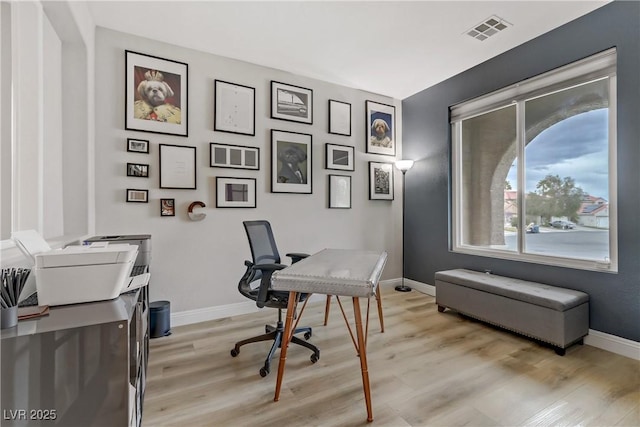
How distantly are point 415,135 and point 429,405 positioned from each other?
131 inches

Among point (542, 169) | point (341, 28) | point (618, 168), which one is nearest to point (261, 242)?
point (341, 28)

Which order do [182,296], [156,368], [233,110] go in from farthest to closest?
[233,110], [182,296], [156,368]

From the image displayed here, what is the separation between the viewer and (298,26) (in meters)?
2.62

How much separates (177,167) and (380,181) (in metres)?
2.52

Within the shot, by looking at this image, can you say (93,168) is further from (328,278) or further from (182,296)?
(328,278)

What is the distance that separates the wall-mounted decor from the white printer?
168 cm

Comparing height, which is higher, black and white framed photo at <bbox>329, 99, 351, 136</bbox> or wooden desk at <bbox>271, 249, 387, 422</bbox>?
black and white framed photo at <bbox>329, 99, 351, 136</bbox>

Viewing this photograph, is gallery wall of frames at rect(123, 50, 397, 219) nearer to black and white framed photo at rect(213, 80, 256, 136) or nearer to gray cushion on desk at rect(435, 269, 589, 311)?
black and white framed photo at rect(213, 80, 256, 136)

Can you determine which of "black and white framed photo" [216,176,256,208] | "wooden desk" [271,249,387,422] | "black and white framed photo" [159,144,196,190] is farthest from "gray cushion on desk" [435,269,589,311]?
"black and white framed photo" [159,144,196,190]

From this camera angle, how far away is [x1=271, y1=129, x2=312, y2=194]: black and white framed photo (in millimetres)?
3324

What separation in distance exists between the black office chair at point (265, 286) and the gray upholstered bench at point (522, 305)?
159 centimetres

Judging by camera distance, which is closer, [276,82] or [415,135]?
[276,82]

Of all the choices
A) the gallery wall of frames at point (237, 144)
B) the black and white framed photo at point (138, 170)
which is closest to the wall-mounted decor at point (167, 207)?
the gallery wall of frames at point (237, 144)

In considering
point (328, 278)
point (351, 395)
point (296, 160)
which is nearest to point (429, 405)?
point (351, 395)
